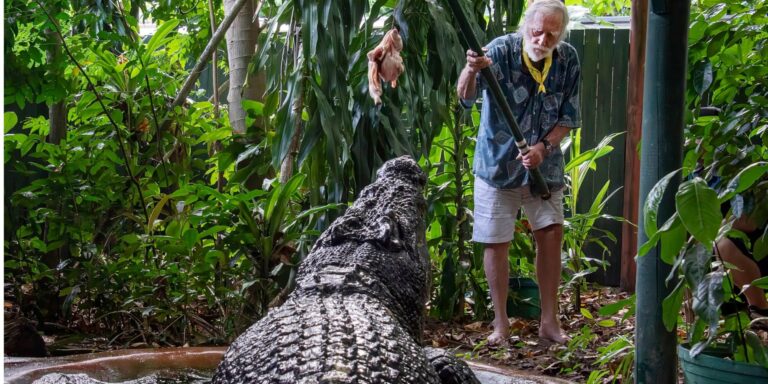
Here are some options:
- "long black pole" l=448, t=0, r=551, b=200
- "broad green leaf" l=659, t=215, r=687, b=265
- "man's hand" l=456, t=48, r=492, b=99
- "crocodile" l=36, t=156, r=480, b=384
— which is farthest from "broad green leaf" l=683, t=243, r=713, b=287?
"man's hand" l=456, t=48, r=492, b=99

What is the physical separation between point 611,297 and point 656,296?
365 cm

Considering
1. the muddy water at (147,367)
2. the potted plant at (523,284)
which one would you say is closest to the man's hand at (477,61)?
the muddy water at (147,367)

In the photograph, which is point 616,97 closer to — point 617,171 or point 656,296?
point 617,171

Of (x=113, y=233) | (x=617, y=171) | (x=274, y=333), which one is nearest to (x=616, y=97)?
(x=617, y=171)

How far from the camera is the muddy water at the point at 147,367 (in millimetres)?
2389

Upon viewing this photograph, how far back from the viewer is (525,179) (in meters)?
3.57

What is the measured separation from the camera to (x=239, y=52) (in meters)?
4.69

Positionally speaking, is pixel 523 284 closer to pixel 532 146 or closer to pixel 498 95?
pixel 532 146

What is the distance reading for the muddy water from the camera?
2.39 meters

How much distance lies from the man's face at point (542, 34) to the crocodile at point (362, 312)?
1206 millimetres

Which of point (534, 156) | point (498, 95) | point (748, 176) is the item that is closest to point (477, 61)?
point (498, 95)

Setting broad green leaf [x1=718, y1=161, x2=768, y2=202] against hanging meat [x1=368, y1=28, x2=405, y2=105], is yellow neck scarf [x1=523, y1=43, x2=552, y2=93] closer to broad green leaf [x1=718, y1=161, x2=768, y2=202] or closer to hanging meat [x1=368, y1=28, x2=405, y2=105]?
hanging meat [x1=368, y1=28, x2=405, y2=105]

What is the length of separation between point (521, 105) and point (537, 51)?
0.27 meters

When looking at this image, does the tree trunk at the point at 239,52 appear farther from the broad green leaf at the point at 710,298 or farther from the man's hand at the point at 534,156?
the broad green leaf at the point at 710,298
